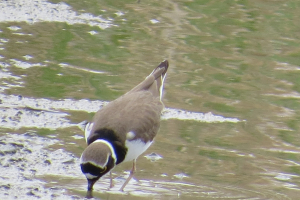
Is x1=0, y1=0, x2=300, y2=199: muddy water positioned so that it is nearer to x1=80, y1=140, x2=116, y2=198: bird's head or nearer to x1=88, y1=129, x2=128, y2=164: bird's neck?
x1=80, y1=140, x2=116, y2=198: bird's head

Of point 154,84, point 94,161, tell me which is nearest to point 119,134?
point 94,161

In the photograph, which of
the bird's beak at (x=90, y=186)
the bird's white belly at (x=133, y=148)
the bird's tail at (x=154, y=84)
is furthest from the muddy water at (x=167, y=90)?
the bird's tail at (x=154, y=84)

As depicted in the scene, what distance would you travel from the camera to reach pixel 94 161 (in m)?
5.74

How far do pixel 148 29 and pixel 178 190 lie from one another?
5.45 m

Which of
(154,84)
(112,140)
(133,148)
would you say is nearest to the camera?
Result: (112,140)

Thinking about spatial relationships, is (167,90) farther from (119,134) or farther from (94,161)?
(94,161)

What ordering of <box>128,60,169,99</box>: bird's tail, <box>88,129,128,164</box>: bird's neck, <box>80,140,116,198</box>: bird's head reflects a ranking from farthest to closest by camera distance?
<box>128,60,169,99</box>: bird's tail
<box>88,129,128,164</box>: bird's neck
<box>80,140,116,198</box>: bird's head

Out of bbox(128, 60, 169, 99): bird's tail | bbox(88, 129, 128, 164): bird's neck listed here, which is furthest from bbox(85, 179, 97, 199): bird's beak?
bbox(128, 60, 169, 99): bird's tail

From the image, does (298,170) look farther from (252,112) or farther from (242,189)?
(252,112)

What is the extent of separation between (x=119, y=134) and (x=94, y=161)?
0.64 m

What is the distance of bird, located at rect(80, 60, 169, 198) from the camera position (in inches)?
227

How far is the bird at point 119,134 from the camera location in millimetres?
5770

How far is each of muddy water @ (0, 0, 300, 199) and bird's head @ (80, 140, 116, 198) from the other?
0.57ft

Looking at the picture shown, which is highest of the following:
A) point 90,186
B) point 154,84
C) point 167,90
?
point 154,84
